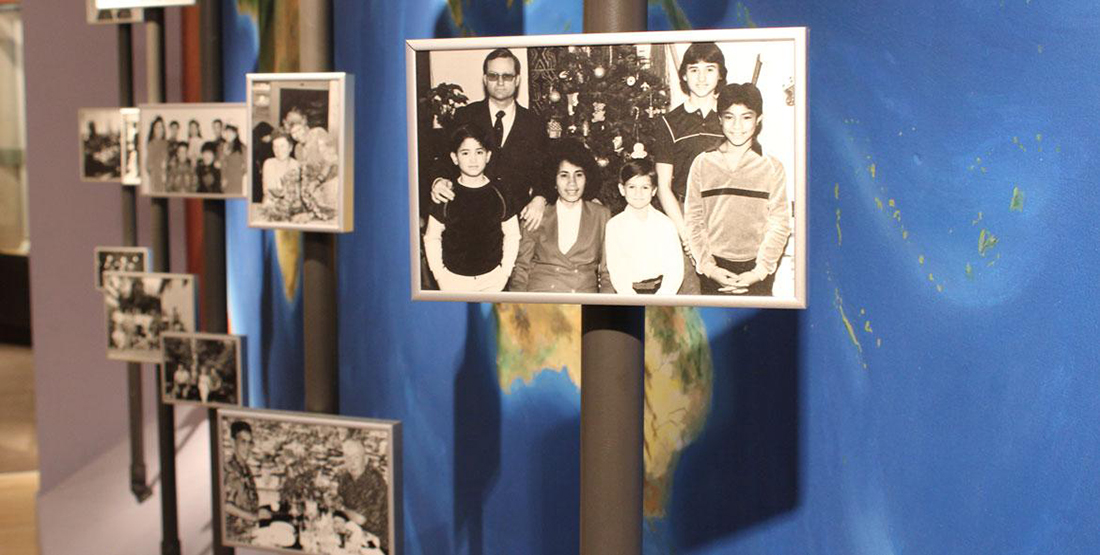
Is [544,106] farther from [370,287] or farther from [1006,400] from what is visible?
[370,287]

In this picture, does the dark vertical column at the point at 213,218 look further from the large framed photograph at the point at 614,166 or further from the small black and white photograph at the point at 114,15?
the large framed photograph at the point at 614,166

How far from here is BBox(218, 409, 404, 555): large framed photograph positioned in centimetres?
233

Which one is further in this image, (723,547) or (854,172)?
(723,547)

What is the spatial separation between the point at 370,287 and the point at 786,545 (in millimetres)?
1329

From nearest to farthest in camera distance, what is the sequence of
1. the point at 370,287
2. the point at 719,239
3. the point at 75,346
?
the point at 719,239 < the point at 370,287 < the point at 75,346

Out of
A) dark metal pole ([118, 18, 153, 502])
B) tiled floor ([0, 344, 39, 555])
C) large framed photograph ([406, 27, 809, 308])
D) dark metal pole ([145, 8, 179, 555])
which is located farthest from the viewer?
tiled floor ([0, 344, 39, 555])

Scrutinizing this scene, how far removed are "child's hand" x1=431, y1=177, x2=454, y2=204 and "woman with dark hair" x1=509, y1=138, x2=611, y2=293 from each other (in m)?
0.13

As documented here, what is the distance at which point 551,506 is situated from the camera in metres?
2.73

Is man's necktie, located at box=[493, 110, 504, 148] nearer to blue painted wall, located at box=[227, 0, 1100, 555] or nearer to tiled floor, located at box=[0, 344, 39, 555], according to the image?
blue painted wall, located at box=[227, 0, 1100, 555]

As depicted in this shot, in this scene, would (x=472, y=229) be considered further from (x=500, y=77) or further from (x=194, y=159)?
(x=194, y=159)

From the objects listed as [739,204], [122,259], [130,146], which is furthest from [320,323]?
[122,259]

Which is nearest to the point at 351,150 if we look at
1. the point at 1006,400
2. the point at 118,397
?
the point at 1006,400

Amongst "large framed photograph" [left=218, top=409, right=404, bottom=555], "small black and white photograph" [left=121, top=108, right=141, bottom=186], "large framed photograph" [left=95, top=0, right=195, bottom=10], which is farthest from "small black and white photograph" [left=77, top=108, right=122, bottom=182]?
"large framed photograph" [left=218, top=409, right=404, bottom=555]

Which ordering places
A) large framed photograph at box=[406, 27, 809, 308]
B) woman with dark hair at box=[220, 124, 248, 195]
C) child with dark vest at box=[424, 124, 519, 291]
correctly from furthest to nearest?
1. woman with dark hair at box=[220, 124, 248, 195]
2. child with dark vest at box=[424, 124, 519, 291]
3. large framed photograph at box=[406, 27, 809, 308]
